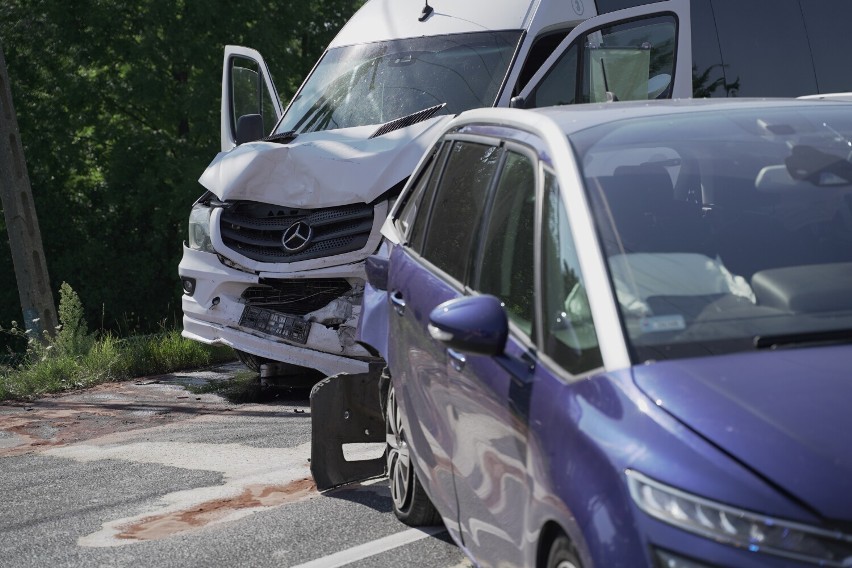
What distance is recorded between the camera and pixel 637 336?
3521 millimetres

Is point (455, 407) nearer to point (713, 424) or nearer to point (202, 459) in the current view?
point (713, 424)

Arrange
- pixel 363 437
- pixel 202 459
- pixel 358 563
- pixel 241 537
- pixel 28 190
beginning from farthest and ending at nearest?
1. pixel 28 190
2. pixel 202 459
3. pixel 363 437
4. pixel 241 537
5. pixel 358 563

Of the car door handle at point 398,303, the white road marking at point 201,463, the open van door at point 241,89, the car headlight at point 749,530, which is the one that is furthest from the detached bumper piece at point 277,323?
the car headlight at point 749,530

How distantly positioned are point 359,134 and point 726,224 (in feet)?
19.0

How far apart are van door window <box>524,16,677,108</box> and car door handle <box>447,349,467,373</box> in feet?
18.2

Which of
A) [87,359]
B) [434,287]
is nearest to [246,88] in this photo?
[87,359]

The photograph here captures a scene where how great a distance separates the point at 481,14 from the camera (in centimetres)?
1051

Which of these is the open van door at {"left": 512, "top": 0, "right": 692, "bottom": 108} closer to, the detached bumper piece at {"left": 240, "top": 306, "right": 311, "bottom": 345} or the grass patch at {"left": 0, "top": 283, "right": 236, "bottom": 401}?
the detached bumper piece at {"left": 240, "top": 306, "right": 311, "bottom": 345}

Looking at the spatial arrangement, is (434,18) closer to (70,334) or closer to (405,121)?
(405,121)

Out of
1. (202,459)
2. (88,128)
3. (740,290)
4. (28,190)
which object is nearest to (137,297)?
(88,128)

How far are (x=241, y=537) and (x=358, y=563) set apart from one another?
0.72 meters

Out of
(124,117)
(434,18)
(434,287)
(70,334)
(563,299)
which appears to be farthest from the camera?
(124,117)

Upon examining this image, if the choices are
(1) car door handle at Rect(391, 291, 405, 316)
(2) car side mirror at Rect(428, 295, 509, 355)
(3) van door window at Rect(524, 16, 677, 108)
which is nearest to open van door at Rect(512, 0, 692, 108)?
(3) van door window at Rect(524, 16, 677, 108)

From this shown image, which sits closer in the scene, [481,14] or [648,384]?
[648,384]
